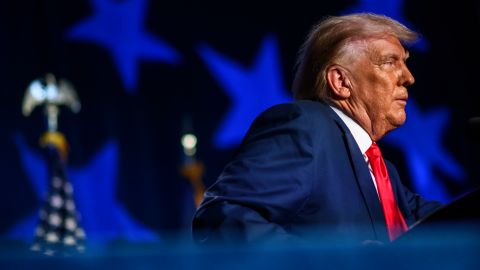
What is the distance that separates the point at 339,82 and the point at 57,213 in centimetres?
232

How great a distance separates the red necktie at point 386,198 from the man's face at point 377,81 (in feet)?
0.40

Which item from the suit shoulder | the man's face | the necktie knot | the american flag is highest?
the american flag

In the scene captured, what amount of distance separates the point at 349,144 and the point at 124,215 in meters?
2.86

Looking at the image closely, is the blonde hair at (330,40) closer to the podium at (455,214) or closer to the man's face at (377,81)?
the man's face at (377,81)

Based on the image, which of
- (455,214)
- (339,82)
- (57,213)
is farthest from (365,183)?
(57,213)

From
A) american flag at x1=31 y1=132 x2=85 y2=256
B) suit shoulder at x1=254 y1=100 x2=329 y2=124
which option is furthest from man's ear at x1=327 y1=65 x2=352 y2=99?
american flag at x1=31 y1=132 x2=85 y2=256

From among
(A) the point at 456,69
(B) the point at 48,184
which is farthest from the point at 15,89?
(A) the point at 456,69

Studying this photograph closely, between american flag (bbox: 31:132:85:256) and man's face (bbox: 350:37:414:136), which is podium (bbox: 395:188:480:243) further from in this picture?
american flag (bbox: 31:132:85:256)

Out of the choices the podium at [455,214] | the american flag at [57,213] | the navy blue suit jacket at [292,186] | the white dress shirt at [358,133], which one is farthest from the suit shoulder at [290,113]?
the american flag at [57,213]

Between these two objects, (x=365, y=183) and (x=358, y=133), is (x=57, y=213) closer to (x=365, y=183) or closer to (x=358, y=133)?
(x=358, y=133)

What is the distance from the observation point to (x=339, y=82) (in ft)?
5.64

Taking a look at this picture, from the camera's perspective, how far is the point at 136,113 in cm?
421

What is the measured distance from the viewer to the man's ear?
1.71 m

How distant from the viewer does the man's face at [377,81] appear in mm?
1724
